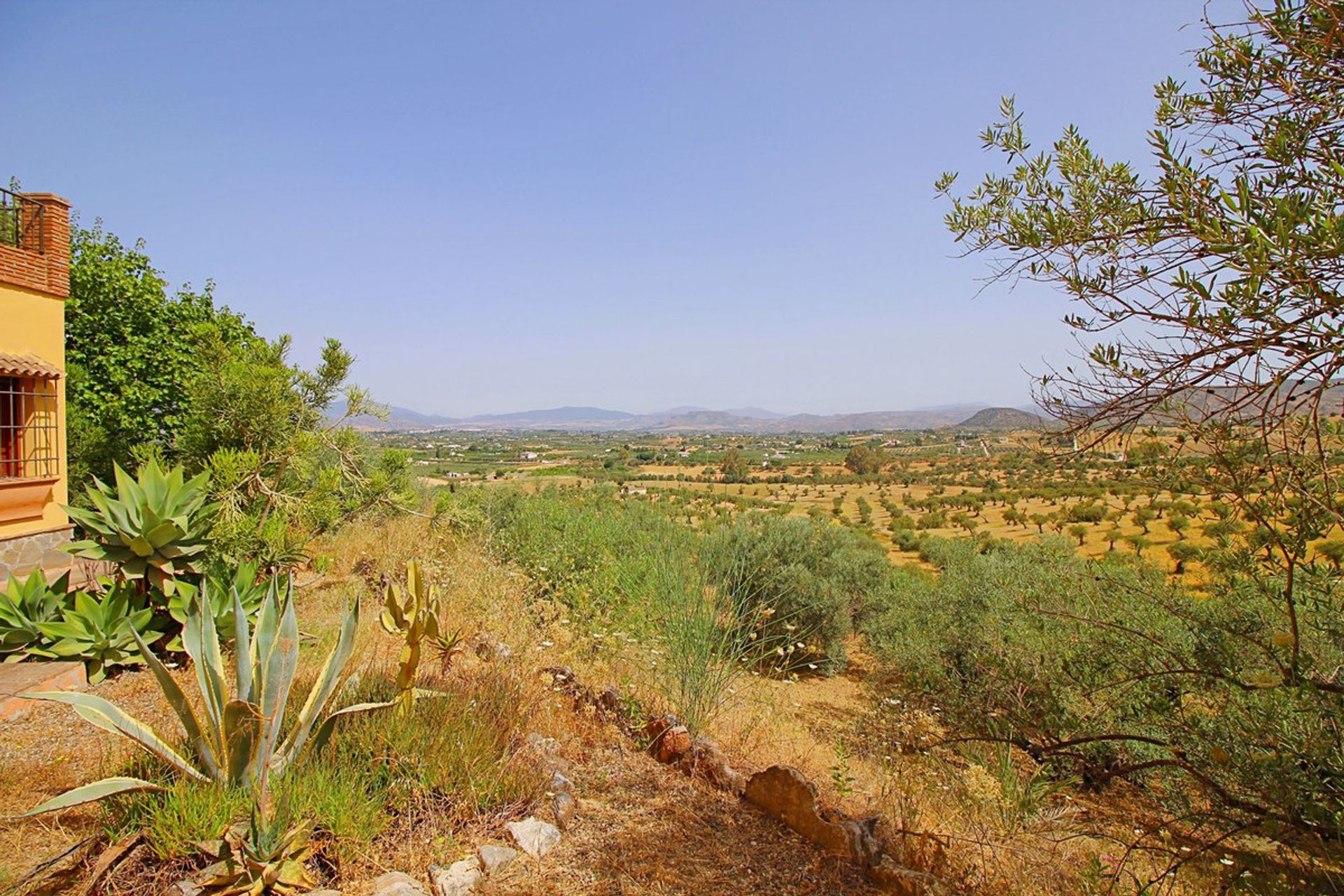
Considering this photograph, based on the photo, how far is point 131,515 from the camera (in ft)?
14.2

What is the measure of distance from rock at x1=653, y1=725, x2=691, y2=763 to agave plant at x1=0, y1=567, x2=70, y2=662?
450 cm

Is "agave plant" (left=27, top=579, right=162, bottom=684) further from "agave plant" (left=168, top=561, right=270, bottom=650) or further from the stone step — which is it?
"agave plant" (left=168, top=561, right=270, bottom=650)

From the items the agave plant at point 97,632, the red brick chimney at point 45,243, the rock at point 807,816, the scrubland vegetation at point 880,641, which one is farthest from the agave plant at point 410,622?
the red brick chimney at point 45,243

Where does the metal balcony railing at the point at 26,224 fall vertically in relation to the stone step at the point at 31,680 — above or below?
above

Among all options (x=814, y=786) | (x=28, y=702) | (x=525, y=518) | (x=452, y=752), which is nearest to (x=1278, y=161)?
(x=814, y=786)

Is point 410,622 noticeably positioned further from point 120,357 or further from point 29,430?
point 120,357

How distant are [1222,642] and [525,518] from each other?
28.8 feet

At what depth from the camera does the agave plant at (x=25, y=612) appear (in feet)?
14.8

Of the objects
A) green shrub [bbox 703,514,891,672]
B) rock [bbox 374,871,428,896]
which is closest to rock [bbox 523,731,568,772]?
rock [bbox 374,871,428,896]

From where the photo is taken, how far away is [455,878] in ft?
8.61

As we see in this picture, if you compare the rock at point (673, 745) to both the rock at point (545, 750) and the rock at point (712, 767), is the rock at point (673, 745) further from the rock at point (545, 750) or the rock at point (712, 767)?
the rock at point (545, 750)

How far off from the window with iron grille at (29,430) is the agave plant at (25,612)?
13.3 ft

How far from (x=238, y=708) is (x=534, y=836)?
55.5 inches

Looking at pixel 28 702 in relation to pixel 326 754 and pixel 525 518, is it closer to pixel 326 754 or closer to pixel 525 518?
pixel 326 754
